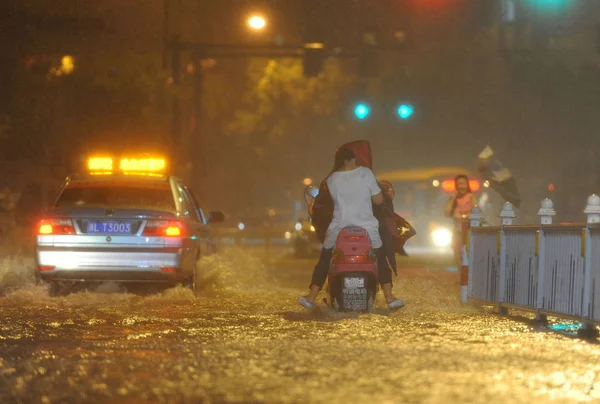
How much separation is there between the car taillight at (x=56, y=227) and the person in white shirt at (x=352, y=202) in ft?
10.9

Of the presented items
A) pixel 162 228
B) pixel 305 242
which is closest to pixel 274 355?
pixel 162 228

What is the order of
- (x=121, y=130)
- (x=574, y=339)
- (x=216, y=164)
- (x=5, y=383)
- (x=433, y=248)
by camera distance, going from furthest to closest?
(x=216, y=164) → (x=433, y=248) → (x=121, y=130) → (x=574, y=339) → (x=5, y=383)

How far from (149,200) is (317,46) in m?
12.1

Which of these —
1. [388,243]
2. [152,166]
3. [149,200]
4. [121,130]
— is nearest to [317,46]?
[121,130]

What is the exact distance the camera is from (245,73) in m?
Result: 41.0

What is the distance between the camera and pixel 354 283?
12297 mm

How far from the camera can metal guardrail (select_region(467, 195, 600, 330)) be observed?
35.1 ft

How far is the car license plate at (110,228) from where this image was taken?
14.5 metres

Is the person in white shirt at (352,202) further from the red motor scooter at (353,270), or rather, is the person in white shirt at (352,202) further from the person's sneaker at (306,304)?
the red motor scooter at (353,270)

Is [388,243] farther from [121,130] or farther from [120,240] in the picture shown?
[121,130]

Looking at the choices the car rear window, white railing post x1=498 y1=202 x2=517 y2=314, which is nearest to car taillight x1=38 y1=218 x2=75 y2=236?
the car rear window

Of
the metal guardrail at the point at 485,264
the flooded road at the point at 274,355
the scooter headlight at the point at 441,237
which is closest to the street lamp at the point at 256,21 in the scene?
the scooter headlight at the point at 441,237

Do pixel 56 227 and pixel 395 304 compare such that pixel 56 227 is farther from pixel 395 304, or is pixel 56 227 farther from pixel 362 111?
pixel 362 111

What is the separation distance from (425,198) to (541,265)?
35609 mm
